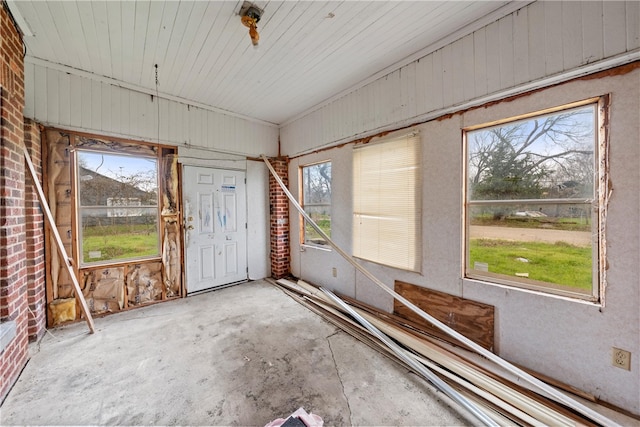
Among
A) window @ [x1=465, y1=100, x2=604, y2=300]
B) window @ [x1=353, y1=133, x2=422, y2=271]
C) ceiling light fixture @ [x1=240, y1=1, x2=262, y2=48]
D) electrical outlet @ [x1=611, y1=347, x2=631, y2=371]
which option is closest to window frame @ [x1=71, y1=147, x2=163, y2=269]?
ceiling light fixture @ [x1=240, y1=1, x2=262, y2=48]

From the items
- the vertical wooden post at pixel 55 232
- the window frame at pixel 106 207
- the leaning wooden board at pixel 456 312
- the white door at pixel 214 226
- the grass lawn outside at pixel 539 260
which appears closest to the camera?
the grass lawn outside at pixel 539 260

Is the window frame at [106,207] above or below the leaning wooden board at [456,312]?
above

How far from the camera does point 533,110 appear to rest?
6.30 feet

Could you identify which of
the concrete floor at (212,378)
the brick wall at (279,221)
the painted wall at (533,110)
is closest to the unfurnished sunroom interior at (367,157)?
the painted wall at (533,110)

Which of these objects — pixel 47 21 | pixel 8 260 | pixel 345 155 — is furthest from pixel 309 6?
pixel 8 260

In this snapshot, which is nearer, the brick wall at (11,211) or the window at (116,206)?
the brick wall at (11,211)

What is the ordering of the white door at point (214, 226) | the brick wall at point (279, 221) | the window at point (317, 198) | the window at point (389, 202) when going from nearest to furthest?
the window at point (389, 202) → the white door at point (214, 226) → the window at point (317, 198) → the brick wall at point (279, 221)

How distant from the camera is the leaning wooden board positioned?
217 centimetres

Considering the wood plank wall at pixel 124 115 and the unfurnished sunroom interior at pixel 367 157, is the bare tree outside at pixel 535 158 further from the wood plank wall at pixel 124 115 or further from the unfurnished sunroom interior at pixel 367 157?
the wood plank wall at pixel 124 115

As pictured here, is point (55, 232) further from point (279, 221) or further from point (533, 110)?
point (533, 110)

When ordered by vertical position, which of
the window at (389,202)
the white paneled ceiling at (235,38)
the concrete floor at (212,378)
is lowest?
the concrete floor at (212,378)

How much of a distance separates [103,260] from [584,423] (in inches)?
189

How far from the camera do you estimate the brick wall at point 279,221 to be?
454cm

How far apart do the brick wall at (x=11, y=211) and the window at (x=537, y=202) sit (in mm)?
3900
